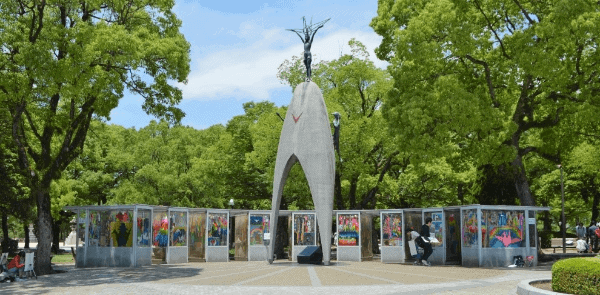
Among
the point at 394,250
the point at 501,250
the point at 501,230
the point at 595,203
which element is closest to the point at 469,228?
the point at 501,230

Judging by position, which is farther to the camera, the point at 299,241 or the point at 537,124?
the point at 299,241

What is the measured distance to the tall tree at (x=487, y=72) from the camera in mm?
19625

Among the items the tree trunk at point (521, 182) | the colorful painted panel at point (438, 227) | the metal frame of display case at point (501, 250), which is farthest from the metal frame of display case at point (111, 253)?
the tree trunk at point (521, 182)

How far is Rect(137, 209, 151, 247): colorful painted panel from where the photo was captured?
21844 mm

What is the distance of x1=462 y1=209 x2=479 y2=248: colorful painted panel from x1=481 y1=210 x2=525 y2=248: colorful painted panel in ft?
1.04

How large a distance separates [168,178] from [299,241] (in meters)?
17.5

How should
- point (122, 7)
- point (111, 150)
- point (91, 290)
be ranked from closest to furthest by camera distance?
point (91, 290)
point (122, 7)
point (111, 150)

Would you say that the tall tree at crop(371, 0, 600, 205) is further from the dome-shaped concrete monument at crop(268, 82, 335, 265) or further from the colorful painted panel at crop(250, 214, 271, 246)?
the colorful painted panel at crop(250, 214, 271, 246)

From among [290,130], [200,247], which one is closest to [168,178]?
[200,247]

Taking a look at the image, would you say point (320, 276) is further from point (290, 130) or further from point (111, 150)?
point (111, 150)

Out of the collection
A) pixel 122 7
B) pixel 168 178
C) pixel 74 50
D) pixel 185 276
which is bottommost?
pixel 185 276

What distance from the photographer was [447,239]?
22844 millimetres

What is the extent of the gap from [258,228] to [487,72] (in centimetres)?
1217

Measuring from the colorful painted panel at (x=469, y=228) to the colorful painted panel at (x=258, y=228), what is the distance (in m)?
9.05
